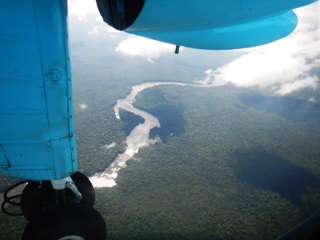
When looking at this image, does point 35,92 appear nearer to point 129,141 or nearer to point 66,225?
point 66,225

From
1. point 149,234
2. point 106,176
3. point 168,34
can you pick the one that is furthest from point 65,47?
point 106,176

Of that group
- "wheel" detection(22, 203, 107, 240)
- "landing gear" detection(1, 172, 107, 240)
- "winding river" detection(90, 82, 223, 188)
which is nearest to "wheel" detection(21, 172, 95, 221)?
"landing gear" detection(1, 172, 107, 240)

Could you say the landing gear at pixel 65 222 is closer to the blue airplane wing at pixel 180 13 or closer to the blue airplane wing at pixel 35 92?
the blue airplane wing at pixel 35 92

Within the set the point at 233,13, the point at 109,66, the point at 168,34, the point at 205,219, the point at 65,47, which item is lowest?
the point at 109,66

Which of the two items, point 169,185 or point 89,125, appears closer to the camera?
point 169,185

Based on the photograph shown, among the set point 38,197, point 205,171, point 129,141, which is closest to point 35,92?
point 38,197

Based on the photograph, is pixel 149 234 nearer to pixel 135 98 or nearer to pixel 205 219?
pixel 205 219

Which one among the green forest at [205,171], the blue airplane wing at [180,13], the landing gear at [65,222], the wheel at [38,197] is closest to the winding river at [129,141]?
the green forest at [205,171]

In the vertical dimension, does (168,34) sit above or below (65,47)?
above
